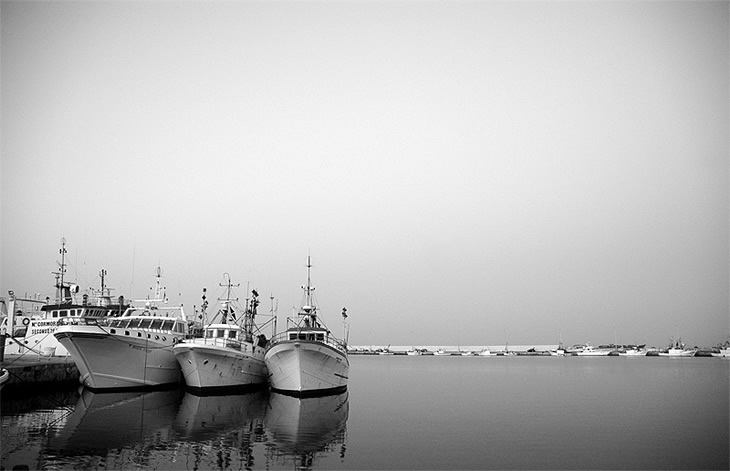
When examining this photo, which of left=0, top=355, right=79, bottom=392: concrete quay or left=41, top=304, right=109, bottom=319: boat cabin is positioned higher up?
left=41, top=304, right=109, bottom=319: boat cabin

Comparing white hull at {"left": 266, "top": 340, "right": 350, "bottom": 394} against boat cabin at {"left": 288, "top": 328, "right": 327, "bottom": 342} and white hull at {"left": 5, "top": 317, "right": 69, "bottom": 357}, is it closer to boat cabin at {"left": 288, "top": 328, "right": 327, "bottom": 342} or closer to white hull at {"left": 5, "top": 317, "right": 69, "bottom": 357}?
boat cabin at {"left": 288, "top": 328, "right": 327, "bottom": 342}

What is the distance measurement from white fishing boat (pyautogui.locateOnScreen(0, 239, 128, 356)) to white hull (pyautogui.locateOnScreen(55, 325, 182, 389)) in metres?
7.73

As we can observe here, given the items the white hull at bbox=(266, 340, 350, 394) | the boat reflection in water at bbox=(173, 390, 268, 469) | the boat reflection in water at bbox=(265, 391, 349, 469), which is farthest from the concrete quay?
the boat reflection in water at bbox=(265, 391, 349, 469)

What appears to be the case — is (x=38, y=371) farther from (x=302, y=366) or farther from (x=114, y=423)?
(x=302, y=366)

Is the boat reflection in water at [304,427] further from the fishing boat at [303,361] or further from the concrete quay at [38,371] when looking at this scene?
the concrete quay at [38,371]

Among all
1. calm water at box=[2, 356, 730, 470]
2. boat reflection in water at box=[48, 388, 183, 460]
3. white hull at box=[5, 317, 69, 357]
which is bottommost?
calm water at box=[2, 356, 730, 470]

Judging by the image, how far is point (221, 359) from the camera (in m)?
42.5

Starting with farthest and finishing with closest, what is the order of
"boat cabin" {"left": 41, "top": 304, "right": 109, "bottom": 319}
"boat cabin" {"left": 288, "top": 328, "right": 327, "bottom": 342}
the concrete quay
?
1. "boat cabin" {"left": 41, "top": 304, "right": 109, "bottom": 319}
2. "boat cabin" {"left": 288, "top": 328, "right": 327, "bottom": 342}
3. the concrete quay

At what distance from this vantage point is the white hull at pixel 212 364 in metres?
41.1

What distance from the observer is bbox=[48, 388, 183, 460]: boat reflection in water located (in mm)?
24484

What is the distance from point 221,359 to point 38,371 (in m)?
13.8

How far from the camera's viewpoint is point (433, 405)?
45.6m

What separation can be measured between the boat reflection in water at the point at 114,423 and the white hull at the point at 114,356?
1153mm

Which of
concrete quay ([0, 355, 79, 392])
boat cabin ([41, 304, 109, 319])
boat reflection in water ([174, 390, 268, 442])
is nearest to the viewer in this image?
boat reflection in water ([174, 390, 268, 442])
